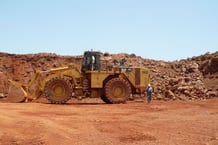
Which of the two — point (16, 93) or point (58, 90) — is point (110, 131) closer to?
point (58, 90)

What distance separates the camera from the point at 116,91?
80.8 feet

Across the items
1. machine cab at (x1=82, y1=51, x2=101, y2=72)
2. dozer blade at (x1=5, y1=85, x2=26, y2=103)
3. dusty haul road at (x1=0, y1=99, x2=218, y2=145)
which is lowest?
dusty haul road at (x1=0, y1=99, x2=218, y2=145)

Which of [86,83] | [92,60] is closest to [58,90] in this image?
[86,83]

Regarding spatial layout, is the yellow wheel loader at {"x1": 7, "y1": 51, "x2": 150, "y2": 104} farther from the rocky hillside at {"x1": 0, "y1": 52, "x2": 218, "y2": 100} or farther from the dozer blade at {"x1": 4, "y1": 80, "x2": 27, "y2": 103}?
the rocky hillside at {"x1": 0, "y1": 52, "x2": 218, "y2": 100}

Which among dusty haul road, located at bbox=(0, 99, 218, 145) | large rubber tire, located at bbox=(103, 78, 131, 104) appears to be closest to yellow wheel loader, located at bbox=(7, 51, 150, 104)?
large rubber tire, located at bbox=(103, 78, 131, 104)

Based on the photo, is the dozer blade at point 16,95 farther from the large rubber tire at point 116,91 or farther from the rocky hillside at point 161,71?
the rocky hillside at point 161,71

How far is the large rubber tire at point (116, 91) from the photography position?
80.0 ft

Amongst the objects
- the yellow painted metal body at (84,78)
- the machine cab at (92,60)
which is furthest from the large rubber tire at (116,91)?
the machine cab at (92,60)

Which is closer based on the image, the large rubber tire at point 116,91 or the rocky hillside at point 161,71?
the large rubber tire at point 116,91

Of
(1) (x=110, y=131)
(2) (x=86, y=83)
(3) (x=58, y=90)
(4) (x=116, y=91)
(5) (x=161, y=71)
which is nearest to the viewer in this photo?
(1) (x=110, y=131)

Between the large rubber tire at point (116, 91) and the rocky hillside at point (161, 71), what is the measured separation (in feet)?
18.9

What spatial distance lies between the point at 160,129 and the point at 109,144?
9.78 feet

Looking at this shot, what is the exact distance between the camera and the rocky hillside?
31173 millimetres

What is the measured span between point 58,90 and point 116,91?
3.44 meters
